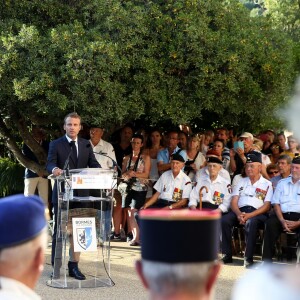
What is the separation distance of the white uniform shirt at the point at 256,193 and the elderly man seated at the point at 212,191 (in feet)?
0.94

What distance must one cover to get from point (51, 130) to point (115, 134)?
1222 millimetres

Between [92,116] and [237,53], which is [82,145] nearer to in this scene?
[92,116]

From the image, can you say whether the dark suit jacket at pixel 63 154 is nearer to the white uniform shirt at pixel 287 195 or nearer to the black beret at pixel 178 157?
the black beret at pixel 178 157

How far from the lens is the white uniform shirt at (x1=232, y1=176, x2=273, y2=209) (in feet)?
36.5

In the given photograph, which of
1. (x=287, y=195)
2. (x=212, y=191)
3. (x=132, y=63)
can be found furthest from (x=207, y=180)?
(x=132, y=63)

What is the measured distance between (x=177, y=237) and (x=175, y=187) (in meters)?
9.34

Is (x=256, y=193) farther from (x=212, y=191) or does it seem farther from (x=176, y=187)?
(x=176, y=187)

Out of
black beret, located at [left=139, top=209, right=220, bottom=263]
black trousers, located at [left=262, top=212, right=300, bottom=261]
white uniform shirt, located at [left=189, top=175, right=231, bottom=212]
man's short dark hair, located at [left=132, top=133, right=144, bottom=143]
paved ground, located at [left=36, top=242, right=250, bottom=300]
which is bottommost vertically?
paved ground, located at [left=36, top=242, right=250, bottom=300]

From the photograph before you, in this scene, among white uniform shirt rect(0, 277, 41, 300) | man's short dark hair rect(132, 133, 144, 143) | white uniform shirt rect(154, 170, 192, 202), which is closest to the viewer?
white uniform shirt rect(0, 277, 41, 300)

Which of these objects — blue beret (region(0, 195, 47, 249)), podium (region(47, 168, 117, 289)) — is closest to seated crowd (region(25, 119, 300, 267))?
podium (region(47, 168, 117, 289))

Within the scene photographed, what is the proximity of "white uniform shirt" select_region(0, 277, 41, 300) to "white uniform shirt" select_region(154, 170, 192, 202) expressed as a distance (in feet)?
29.7

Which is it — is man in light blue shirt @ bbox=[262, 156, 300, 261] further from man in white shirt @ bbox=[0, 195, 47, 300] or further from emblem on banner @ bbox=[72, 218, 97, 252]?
man in white shirt @ bbox=[0, 195, 47, 300]

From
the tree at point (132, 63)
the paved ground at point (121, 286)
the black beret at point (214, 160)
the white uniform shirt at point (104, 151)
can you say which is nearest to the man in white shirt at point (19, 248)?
the paved ground at point (121, 286)

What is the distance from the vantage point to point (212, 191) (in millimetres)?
11500
